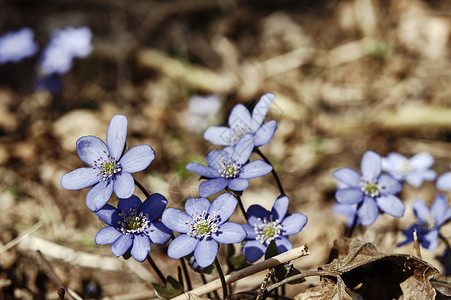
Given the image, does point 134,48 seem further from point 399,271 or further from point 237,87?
point 399,271

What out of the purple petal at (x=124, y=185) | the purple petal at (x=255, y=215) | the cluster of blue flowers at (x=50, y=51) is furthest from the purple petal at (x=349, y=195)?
the cluster of blue flowers at (x=50, y=51)

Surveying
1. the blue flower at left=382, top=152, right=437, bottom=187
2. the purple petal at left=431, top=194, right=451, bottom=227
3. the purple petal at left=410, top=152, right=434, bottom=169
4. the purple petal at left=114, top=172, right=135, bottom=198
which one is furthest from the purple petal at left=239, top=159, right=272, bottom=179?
the purple petal at left=410, top=152, right=434, bottom=169

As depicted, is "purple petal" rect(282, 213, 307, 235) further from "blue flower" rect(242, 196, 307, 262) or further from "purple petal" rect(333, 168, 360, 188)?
"purple petal" rect(333, 168, 360, 188)

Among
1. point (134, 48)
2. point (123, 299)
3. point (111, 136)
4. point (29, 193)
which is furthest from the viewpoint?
point (134, 48)

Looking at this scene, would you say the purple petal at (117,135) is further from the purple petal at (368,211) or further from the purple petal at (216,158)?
the purple petal at (368,211)

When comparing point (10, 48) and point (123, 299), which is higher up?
point (10, 48)

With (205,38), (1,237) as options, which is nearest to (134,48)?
(205,38)
